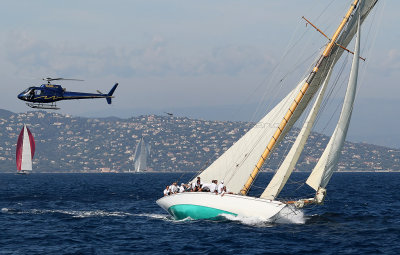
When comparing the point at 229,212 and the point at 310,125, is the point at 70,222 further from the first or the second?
the point at 310,125

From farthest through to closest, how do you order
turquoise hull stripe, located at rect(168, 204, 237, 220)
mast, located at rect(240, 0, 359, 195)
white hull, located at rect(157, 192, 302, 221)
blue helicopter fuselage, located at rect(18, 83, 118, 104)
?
1. blue helicopter fuselage, located at rect(18, 83, 118, 104)
2. mast, located at rect(240, 0, 359, 195)
3. turquoise hull stripe, located at rect(168, 204, 237, 220)
4. white hull, located at rect(157, 192, 302, 221)

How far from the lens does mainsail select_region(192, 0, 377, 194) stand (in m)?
39.6

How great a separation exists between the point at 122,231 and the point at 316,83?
1558 centimetres

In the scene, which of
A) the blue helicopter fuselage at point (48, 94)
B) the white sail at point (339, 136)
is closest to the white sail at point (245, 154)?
the white sail at point (339, 136)

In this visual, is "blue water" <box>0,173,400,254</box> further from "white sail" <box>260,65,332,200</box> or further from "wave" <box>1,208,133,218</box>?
"white sail" <box>260,65,332,200</box>

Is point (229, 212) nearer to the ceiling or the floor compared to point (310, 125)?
nearer to the floor

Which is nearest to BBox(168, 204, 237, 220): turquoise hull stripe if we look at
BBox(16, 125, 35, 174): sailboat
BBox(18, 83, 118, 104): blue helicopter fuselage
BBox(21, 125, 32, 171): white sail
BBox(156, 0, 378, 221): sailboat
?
BBox(156, 0, 378, 221): sailboat

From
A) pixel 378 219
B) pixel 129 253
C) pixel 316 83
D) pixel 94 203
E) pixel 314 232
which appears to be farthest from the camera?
pixel 94 203

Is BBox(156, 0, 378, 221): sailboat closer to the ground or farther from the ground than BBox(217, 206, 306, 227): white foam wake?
farther from the ground

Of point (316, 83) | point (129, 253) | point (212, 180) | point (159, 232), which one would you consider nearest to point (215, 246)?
point (129, 253)

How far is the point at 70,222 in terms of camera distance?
42.9 metres

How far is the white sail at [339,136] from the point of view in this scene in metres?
35.0

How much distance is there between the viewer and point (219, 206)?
37.4 m

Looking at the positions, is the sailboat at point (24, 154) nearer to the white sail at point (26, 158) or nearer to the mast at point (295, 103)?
the white sail at point (26, 158)
